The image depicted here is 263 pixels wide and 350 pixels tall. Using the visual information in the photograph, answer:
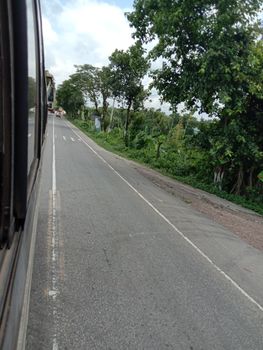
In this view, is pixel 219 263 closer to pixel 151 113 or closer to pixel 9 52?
pixel 9 52

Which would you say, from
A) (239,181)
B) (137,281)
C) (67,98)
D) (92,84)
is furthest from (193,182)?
(67,98)

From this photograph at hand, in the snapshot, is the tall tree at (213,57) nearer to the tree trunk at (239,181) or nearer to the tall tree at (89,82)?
the tree trunk at (239,181)

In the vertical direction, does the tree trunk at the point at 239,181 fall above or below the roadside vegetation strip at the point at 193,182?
above

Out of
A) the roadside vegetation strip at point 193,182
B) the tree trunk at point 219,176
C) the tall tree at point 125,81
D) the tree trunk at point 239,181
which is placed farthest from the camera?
the tall tree at point 125,81

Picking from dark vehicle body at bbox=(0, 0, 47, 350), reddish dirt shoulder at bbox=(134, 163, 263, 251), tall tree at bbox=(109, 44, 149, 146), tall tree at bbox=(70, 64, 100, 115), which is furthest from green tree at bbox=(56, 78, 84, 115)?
dark vehicle body at bbox=(0, 0, 47, 350)

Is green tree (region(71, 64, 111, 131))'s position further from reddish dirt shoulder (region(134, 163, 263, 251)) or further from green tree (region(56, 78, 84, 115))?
reddish dirt shoulder (region(134, 163, 263, 251))

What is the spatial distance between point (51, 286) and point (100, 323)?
1.03 metres

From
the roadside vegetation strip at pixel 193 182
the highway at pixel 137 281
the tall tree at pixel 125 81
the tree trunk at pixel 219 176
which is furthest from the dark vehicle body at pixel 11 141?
the tall tree at pixel 125 81

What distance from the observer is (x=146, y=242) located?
783 centimetres

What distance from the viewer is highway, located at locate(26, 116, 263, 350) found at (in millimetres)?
4395

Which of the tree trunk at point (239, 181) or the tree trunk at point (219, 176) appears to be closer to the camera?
the tree trunk at point (239, 181)

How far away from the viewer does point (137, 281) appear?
583cm

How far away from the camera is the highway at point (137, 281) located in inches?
173

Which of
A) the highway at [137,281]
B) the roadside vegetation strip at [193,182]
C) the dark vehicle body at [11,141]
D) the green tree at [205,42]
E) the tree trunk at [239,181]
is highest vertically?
the green tree at [205,42]
